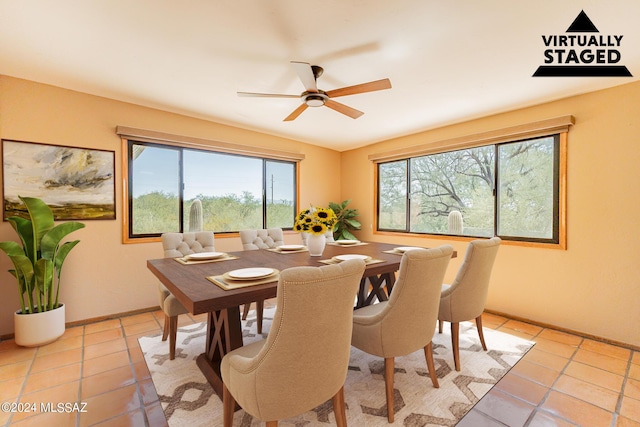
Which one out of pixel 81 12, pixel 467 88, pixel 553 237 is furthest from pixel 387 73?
pixel 553 237

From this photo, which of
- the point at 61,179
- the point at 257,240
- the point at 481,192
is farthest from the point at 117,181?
the point at 481,192

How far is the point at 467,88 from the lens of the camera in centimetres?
264

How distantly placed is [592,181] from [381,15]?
2625 millimetres

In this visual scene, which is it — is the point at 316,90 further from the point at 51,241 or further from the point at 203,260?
the point at 51,241

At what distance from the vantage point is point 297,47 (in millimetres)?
2006

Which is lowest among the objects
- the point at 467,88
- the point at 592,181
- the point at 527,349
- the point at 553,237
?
the point at 527,349

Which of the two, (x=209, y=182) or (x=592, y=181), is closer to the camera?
(x=592, y=181)

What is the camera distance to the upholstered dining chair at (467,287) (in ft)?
6.48

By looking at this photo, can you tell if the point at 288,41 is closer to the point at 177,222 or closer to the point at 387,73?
the point at 387,73

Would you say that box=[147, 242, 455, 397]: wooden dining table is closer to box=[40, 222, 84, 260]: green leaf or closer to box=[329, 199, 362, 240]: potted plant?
box=[40, 222, 84, 260]: green leaf

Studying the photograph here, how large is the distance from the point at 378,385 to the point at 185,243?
2066 millimetres

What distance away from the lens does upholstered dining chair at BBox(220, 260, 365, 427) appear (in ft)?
3.22

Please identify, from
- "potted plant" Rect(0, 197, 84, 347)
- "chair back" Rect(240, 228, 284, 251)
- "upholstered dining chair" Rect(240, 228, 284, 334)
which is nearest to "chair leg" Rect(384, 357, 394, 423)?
"upholstered dining chair" Rect(240, 228, 284, 334)

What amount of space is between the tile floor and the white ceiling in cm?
241
